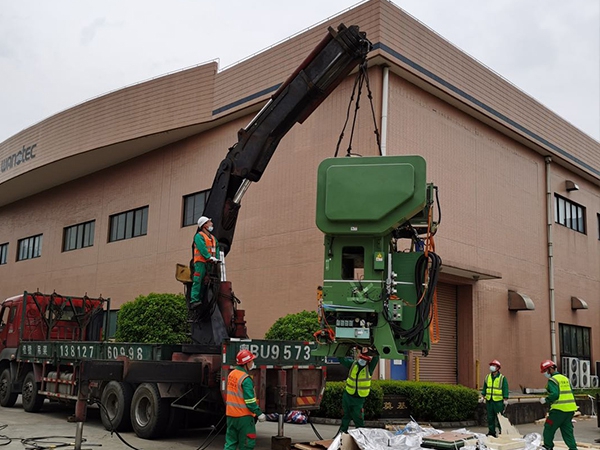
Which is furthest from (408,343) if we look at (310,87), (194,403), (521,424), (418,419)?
(521,424)

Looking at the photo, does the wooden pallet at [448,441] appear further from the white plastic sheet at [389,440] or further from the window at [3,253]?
the window at [3,253]

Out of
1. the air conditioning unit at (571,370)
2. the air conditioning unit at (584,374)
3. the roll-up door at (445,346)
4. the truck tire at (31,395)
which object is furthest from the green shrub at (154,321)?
the air conditioning unit at (584,374)

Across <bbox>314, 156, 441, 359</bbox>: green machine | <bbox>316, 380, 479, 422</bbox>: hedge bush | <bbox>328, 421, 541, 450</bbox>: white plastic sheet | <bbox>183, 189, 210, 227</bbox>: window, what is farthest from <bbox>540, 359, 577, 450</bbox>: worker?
<bbox>183, 189, 210, 227</bbox>: window

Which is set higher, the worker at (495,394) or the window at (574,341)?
the window at (574,341)

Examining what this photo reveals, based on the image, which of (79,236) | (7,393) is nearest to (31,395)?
(7,393)

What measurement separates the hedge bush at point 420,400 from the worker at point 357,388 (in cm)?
336

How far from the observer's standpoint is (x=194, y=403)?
38.9ft

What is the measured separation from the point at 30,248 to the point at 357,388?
3023 centimetres

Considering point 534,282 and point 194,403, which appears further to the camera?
point 534,282

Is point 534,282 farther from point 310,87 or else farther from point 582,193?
point 310,87

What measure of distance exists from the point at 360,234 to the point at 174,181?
60.1 ft

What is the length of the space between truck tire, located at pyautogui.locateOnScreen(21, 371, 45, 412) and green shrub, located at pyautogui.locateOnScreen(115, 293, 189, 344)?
4.06 meters

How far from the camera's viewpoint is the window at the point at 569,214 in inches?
1115

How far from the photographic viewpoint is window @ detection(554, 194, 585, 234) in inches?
1115
